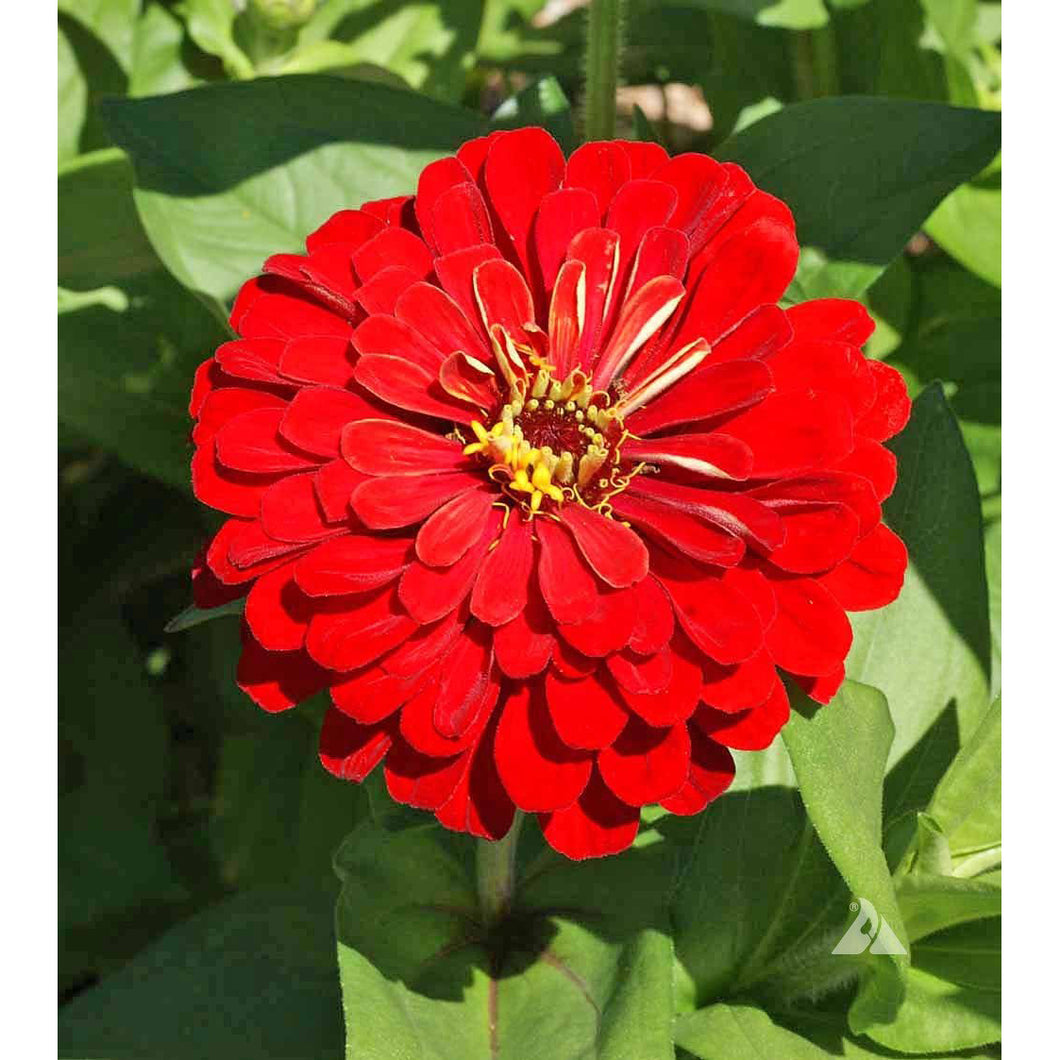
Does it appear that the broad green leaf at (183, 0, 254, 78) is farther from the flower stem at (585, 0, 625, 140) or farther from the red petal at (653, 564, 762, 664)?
the red petal at (653, 564, 762, 664)

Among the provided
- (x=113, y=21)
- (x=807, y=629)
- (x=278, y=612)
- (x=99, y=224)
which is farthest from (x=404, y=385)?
(x=113, y=21)

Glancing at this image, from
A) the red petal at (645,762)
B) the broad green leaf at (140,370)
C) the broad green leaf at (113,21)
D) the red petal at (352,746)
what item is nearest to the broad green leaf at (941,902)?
the red petal at (645,762)

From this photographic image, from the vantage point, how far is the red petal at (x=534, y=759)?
2.12 ft

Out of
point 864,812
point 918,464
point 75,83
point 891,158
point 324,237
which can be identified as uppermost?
point 75,83

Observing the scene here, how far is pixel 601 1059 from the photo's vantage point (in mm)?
776

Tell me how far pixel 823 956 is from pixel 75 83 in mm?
1093

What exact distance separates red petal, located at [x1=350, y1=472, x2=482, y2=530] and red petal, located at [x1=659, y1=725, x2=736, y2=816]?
0.18m

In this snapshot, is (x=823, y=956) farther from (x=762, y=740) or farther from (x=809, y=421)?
(x=809, y=421)

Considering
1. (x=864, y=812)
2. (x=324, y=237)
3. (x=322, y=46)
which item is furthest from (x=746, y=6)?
(x=864, y=812)

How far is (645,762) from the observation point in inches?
25.9

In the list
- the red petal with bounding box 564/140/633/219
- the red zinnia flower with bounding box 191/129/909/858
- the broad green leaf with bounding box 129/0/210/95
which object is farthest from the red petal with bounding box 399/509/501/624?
the broad green leaf with bounding box 129/0/210/95

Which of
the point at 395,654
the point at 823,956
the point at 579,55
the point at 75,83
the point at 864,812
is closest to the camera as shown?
the point at 395,654

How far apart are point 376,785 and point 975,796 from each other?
0.40 metres

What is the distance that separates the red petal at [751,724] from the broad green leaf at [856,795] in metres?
0.03
